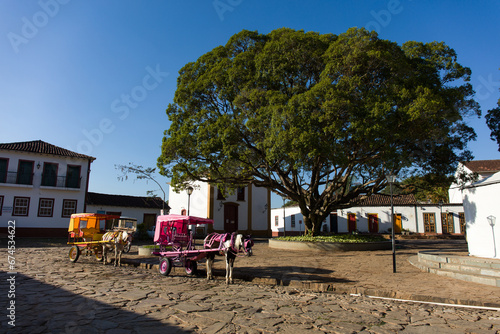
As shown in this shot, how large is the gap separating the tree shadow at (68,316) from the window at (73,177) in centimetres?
2356

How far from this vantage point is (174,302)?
614 centimetres

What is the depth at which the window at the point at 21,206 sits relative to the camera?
25766mm

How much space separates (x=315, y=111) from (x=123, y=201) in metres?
24.3

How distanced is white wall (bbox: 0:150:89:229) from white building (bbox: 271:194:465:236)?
79.9 feet

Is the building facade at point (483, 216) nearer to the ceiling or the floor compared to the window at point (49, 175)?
nearer to the floor

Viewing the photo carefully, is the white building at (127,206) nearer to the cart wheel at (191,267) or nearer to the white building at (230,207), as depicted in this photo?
the white building at (230,207)

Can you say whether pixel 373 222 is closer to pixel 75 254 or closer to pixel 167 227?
pixel 167 227

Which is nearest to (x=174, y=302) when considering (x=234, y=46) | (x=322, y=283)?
(x=322, y=283)

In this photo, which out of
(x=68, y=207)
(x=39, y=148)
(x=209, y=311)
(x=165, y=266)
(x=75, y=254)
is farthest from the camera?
(x=39, y=148)

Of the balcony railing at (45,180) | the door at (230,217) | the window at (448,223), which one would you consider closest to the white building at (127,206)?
the balcony railing at (45,180)

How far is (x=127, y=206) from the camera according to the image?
103 ft

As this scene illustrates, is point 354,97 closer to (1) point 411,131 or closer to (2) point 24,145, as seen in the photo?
(1) point 411,131

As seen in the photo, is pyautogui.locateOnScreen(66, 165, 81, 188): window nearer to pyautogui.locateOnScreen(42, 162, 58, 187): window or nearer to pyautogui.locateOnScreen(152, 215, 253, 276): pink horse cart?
pyautogui.locateOnScreen(42, 162, 58, 187): window

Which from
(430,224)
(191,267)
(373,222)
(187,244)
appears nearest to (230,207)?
(373,222)
